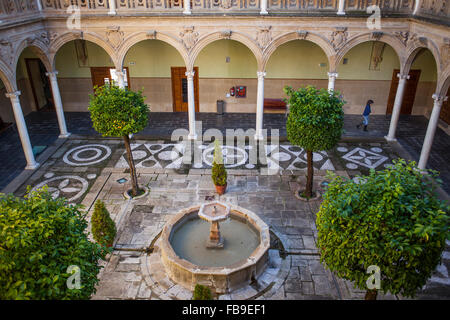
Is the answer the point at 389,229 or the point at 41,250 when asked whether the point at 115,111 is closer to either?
the point at 41,250

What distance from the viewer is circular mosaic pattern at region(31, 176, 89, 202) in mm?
13047

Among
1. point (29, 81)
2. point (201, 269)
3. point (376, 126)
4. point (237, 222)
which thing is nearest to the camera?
point (201, 269)

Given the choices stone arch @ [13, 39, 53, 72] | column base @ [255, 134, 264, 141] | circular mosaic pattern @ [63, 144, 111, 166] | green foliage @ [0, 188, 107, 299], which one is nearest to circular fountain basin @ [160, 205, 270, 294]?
green foliage @ [0, 188, 107, 299]

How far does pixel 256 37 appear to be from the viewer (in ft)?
50.3

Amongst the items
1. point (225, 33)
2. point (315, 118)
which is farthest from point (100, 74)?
point (315, 118)

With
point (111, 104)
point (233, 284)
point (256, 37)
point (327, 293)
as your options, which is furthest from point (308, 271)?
point (256, 37)

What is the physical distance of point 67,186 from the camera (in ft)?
44.4

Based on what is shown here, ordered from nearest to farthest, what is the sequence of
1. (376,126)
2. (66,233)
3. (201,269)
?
1. (66,233)
2. (201,269)
3. (376,126)

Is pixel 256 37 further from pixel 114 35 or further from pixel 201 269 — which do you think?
pixel 201 269

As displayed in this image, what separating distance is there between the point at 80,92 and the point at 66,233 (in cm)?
1543

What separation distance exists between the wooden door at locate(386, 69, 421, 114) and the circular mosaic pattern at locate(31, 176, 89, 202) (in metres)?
15.3

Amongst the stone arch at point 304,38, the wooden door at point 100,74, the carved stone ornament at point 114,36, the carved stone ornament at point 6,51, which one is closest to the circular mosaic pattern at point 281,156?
the stone arch at point 304,38

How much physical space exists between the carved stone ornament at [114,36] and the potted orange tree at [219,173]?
6787 mm

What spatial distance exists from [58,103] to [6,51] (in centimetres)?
375
